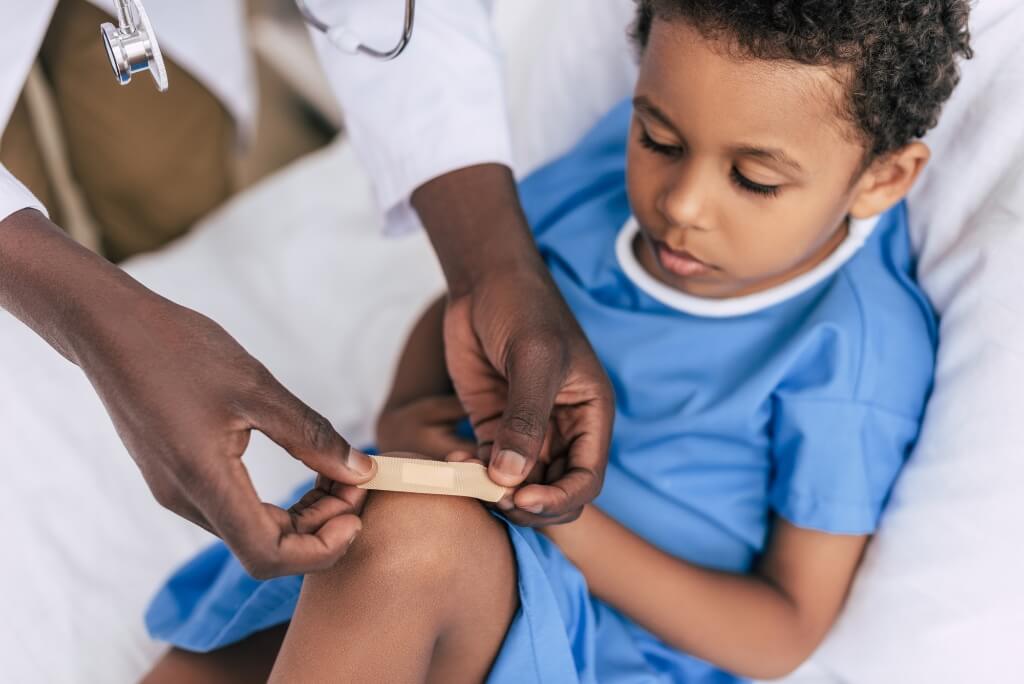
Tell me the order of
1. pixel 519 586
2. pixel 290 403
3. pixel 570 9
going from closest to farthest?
pixel 290 403, pixel 519 586, pixel 570 9

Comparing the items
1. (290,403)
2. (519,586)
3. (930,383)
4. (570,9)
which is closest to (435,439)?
(519,586)

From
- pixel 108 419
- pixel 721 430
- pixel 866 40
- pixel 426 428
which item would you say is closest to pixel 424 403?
pixel 426 428

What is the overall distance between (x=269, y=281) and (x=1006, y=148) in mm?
883

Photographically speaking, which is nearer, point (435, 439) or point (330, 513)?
point (330, 513)

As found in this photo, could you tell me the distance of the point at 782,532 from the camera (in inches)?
34.4

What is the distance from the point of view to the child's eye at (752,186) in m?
0.80

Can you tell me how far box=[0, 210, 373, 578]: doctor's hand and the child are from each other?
0.09 meters

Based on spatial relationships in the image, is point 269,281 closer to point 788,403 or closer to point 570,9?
point 570,9

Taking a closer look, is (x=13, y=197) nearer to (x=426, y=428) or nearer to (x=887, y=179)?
(x=426, y=428)

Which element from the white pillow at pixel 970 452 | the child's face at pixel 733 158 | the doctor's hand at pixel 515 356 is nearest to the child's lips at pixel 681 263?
the child's face at pixel 733 158

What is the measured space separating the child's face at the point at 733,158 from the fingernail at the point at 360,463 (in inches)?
13.1

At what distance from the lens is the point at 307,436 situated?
2.00 feet

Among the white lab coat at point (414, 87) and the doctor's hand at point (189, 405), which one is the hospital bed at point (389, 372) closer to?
the white lab coat at point (414, 87)

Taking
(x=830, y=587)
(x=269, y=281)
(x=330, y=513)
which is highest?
(x=330, y=513)
